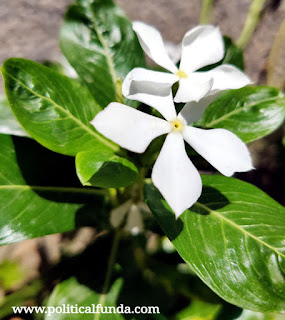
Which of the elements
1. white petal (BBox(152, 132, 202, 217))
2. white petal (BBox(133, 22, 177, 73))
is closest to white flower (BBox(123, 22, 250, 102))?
white petal (BBox(133, 22, 177, 73))

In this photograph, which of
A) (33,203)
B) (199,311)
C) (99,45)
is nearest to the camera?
(33,203)

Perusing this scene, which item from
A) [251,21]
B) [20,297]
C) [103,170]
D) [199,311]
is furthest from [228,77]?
[20,297]

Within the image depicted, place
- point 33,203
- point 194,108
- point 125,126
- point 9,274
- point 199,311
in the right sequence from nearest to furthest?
point 125,126
point 194,108
point 33,203
point 199,311
point 9,274

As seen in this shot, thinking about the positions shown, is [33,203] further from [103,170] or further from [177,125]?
[177,125]

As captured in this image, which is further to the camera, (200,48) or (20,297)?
(20,297)

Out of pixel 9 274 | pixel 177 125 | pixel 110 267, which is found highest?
pixel 177 125

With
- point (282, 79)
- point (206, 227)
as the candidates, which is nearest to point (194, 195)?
point (206, 227)

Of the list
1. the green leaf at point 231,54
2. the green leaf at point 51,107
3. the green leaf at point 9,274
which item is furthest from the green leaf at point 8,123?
the green leaf at point 9,274
